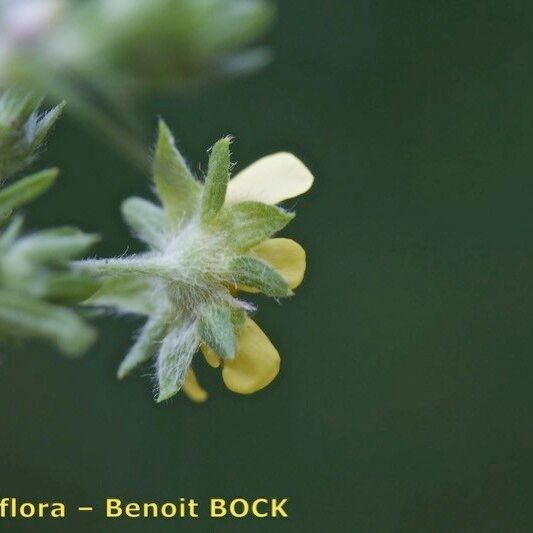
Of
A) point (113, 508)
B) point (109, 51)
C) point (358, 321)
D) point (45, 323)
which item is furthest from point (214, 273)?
point (358, 321)

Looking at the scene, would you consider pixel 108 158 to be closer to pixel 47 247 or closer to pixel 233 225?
pixel 233 225

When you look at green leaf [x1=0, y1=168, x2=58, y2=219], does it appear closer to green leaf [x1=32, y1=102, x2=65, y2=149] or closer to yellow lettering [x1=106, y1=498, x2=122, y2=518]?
green leaf [x1=32, y1=102, x2=65, y2=149]

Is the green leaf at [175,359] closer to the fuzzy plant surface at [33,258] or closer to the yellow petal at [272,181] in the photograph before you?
the yellow petal at [272,181]

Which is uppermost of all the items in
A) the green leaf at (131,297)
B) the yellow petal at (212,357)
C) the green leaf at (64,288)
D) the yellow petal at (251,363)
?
the green leaf at (131,297)

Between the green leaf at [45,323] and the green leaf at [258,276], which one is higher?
the green leaf at [258,276]

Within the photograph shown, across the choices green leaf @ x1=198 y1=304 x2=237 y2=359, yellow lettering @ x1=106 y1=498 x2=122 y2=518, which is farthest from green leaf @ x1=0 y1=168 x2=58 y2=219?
yellow lettering @ x1=106 y1=498 x2=122 y2=518

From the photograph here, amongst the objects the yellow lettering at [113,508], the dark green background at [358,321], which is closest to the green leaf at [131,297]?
the dark green background at [358,321]

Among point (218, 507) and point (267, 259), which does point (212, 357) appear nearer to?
point (267, 259)
